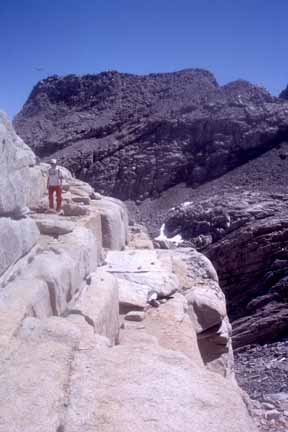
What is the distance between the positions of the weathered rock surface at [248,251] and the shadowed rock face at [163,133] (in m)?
7.39

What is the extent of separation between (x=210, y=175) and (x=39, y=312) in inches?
1205

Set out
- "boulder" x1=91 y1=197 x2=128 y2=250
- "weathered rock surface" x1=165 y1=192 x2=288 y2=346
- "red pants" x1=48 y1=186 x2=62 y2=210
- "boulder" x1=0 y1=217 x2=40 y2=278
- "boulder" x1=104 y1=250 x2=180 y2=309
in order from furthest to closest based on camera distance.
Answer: "weathered rock surface" x1=165 y1=192 x2=288 y2=346 < "red pants" x1=48 y1=186 x2=62 y2=210 < "boulder" x1=91 y1=197 x2=128 y2=250 < "boulder" x1=104 y1=250 x2=180 y2=309 < "boulder" x1=0 y1=217 x2=40 y2=278

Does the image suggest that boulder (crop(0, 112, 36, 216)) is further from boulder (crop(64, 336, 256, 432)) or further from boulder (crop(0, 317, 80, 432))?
boulder (crop(64, 336, 256, 432))

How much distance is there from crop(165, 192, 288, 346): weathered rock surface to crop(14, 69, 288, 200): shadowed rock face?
739cm

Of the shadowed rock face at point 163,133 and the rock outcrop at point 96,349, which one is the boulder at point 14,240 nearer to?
the rock outcrop at point 96,349

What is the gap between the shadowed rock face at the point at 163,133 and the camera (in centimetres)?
3391

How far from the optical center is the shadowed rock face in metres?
33.9

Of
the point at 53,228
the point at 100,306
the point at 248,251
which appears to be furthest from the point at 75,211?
the point at 248,251

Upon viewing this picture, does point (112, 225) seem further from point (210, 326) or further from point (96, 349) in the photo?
point (96, 349)

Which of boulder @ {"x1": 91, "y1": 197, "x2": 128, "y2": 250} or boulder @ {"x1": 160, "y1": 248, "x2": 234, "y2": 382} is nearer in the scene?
boulder @ {"x1": 160, "y1": 248, "x2": 234, "y2": 382}

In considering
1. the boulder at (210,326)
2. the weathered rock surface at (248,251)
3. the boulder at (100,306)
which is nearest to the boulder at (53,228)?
the boulder at (100,306)

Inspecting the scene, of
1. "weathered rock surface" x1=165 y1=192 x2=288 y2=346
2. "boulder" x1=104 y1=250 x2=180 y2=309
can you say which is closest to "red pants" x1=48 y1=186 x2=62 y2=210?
"boulder" x1=104 y1=250 x2=180 y2=309

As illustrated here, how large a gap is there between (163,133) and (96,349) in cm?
3386

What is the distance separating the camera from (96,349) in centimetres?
320
